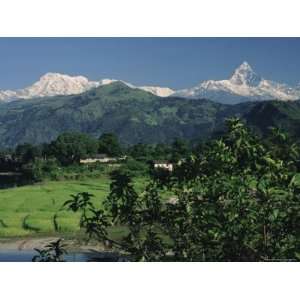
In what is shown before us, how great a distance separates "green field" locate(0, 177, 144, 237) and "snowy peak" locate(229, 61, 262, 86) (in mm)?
6342

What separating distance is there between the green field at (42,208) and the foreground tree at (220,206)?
330 inches

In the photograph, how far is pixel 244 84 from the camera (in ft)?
19.9

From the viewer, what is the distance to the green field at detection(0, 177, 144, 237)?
14227 millimetres

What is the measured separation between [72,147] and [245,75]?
22.6ft

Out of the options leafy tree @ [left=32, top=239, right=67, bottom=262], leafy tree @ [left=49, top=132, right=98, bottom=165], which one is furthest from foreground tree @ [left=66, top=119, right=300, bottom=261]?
leafy tree @ [left=49, top=132, right=98, bottom=165]

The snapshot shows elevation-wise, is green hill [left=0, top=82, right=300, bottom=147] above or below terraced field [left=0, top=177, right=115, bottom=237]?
above

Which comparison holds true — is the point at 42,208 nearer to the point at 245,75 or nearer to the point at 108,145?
the point at 108,145

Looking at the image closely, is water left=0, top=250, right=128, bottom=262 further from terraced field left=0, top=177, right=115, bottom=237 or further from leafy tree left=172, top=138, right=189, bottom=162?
leafy tree left=172, top=138, right=189, bottom=162

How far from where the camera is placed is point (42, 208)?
1625 centimetres

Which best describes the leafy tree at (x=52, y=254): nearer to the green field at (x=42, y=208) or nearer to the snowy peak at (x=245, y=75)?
the snowy peak at (x=245, y=75)

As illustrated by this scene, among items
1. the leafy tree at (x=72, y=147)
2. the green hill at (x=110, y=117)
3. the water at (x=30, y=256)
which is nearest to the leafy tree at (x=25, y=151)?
the leafy tree at (x=72, y=147)

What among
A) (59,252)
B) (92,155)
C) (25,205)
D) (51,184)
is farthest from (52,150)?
(59,252)

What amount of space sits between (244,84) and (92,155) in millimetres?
6297

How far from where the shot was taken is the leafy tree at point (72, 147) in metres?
11.5
